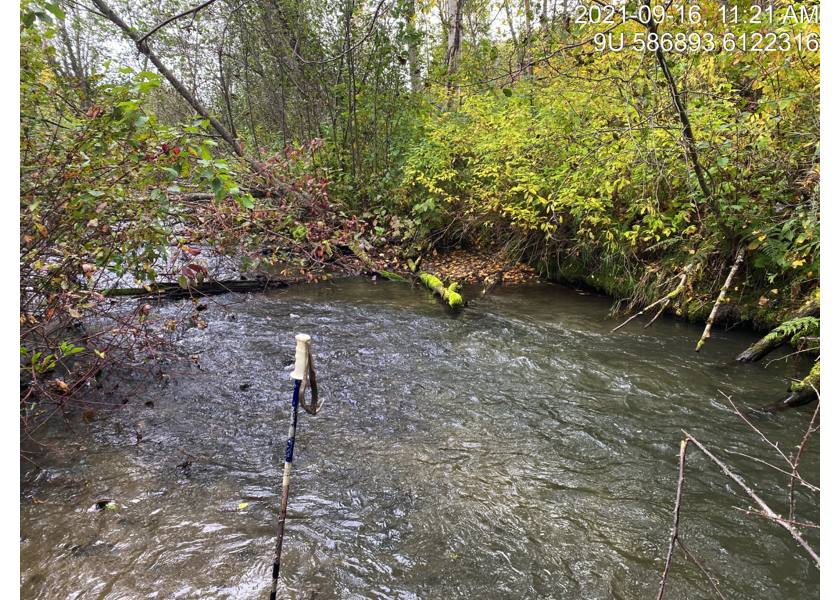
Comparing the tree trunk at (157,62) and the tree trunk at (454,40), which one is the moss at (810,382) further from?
the tree trunk at (454,40)

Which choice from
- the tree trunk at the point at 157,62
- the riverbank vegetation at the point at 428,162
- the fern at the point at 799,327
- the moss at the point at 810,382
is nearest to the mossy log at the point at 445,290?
the riverbank vegetation at the point at 428,162

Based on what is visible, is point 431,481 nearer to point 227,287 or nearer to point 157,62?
point 227,287

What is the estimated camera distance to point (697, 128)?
578 centimetres

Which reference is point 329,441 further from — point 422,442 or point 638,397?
point 638,397

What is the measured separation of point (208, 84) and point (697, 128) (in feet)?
36.5

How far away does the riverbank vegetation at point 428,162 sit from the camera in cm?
368

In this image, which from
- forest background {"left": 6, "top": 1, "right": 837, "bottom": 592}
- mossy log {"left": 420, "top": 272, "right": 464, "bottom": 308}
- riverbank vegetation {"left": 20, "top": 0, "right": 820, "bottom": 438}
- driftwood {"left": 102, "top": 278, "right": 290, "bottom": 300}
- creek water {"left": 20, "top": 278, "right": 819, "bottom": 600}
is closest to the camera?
creek water {"left": 20, "top": 278, "right": 819, "bottom": 600}

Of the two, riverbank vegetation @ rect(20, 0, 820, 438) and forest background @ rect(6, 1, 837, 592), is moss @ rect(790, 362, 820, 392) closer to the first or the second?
riverbank vegetation @ rect(20, 0, 820, 438)

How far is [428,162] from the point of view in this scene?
1042 cm

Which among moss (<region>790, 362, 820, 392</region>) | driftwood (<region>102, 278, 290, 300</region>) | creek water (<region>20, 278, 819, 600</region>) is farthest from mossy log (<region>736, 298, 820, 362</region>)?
driftwood (<region>102, 278, 290, 300</region>)

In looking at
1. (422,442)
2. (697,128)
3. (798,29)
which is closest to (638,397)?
(422,442)

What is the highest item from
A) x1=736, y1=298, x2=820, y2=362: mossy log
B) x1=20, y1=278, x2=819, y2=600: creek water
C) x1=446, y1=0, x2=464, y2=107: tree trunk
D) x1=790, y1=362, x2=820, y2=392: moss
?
x1=446, y1=0, x2=464, y2=107: tree trunk

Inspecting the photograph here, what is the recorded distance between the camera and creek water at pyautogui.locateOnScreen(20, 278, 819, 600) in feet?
8.64

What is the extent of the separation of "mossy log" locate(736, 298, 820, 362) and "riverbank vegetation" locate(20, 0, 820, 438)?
2.3 inches
